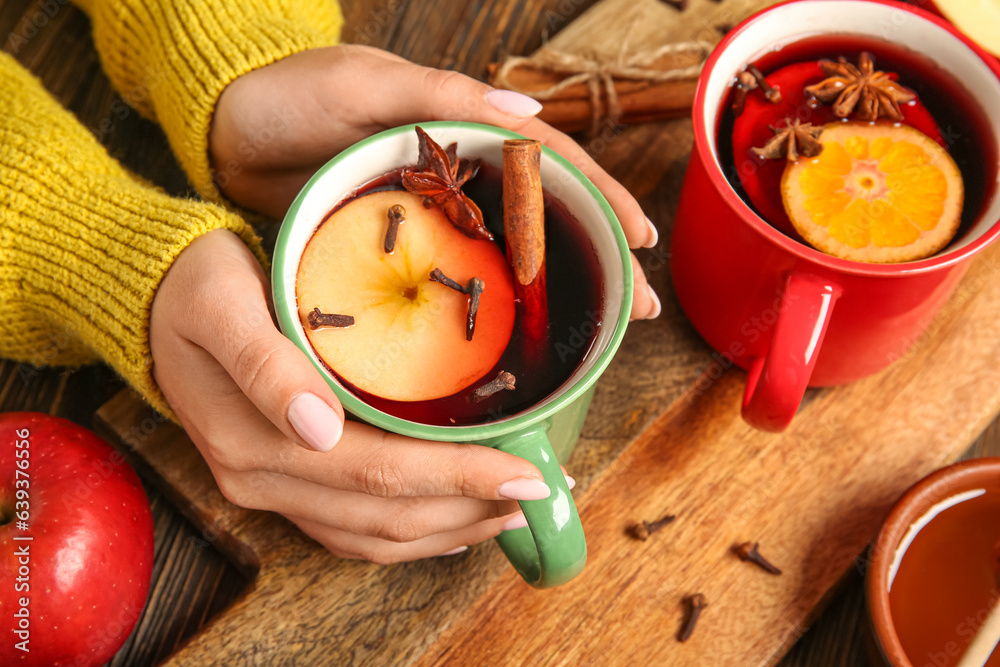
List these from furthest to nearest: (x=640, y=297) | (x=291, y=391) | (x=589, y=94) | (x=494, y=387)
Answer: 1. (x=589, y=94)
2. (x=640, y=297)
3. (x=494, y=387)
4. (x=291, y=391)

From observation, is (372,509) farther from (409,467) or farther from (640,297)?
(640,297)

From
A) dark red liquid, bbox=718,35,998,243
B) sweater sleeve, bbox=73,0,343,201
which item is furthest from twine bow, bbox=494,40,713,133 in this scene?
sweater sleeve, bbox=73,0,343,201

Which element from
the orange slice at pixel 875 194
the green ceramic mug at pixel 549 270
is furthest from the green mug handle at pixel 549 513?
A: the orange slice at pixel 875 194

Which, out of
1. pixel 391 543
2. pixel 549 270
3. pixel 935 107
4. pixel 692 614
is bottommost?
pixel 692 614

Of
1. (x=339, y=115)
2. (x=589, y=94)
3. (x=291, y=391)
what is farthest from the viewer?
(x=589, y=94)

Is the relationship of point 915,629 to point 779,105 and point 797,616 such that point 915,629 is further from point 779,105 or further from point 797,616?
point 779,105

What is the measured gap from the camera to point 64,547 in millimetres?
978

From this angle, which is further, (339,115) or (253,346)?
(339,115)

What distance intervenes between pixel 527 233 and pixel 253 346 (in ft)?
1.12

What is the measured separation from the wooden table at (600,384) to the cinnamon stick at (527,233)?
278mm

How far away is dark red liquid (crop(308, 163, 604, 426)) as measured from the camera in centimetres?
89

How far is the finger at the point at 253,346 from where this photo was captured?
80 centimetres

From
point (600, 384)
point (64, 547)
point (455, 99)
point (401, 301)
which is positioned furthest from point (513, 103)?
point (64, 547)

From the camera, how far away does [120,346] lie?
107cm
